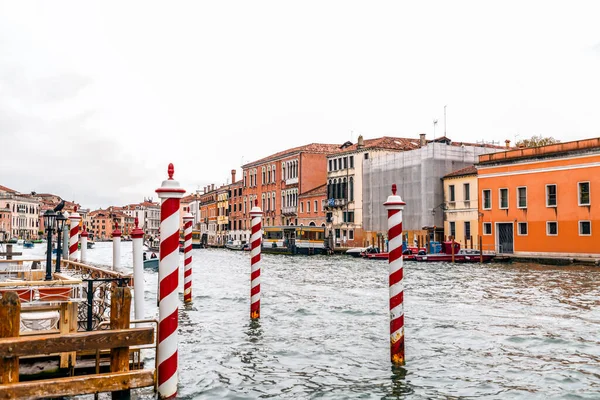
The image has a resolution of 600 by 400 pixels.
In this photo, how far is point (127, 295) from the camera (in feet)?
12.6

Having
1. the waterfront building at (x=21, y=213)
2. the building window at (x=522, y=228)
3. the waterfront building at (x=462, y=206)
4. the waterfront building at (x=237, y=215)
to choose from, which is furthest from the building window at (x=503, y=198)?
the waterfront building at (x=21, y=213)

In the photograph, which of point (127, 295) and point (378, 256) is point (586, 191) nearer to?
point (378, 256)

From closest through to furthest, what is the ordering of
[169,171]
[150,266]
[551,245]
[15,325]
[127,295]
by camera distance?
[15,325], [127,295], [169,171], [150,266], [551,245]

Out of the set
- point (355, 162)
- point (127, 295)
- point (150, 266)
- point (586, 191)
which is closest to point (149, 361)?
point (127, 295)

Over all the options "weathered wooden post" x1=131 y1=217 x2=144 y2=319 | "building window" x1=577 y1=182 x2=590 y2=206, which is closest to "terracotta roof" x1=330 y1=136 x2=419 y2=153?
"building window" x1=577 y1=182 x2=590 y2=206

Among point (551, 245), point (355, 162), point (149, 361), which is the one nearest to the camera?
point (149, 361)

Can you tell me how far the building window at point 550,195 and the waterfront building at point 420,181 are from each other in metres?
6.14

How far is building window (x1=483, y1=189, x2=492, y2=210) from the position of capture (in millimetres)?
27514

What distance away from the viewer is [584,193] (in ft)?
77.4

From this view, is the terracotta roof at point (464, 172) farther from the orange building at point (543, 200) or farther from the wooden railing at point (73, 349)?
the wooden railing at point (73, 349)

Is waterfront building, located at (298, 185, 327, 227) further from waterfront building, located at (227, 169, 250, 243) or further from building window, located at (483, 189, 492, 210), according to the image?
building window, located at (483, 189, 492, 210)

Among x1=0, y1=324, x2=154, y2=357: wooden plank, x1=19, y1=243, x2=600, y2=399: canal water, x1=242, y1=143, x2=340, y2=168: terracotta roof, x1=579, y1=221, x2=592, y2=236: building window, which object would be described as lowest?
x1=19, y1=243, x2=600, y2=399: canal water

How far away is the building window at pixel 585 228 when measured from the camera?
76.1 feet

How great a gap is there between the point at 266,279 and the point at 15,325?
1321 cm
